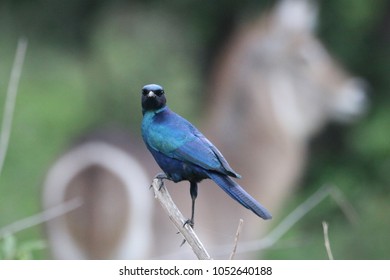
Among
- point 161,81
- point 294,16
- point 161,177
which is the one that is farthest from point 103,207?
point 161,177

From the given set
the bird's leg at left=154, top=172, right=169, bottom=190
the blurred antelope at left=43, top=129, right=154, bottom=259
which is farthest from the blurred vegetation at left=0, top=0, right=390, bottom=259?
the bird's leg at left=154, top=172, right=169, bottom=190

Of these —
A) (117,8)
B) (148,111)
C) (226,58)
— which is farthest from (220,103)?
(148,111)

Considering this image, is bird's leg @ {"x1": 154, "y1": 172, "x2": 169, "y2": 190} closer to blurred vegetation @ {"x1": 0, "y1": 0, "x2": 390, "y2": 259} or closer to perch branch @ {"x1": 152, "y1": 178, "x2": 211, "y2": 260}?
perch branch @ {"x1": 152, "y1": 178, "x2": 211, "y2": 260}

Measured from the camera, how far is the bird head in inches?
39.7

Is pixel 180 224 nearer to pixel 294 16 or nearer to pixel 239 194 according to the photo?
pixel 239 194

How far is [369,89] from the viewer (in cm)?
318

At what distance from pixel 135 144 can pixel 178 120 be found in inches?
67.3

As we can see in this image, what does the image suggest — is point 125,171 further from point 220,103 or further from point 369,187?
point 369,187

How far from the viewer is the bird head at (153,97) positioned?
1008 millimetres

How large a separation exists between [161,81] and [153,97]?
6.52 ft

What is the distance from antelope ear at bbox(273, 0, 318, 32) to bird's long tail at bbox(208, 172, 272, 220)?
1.89 meters

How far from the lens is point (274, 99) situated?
286 centimetres

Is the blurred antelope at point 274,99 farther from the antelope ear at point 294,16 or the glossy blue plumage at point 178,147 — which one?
the glossy blue plumage at point 178,147

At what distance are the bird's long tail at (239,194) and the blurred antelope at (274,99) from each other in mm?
1711
